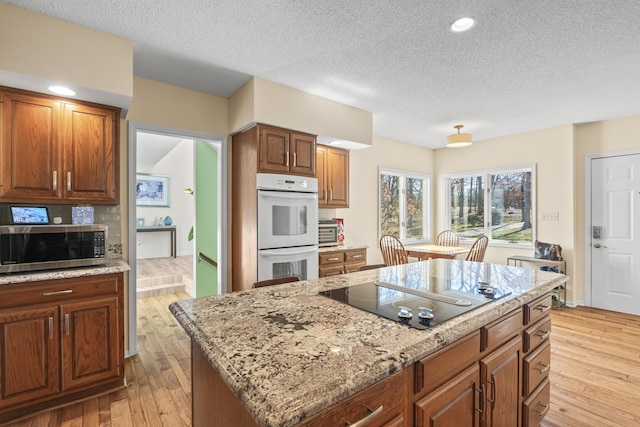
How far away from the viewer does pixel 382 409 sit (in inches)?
34.2

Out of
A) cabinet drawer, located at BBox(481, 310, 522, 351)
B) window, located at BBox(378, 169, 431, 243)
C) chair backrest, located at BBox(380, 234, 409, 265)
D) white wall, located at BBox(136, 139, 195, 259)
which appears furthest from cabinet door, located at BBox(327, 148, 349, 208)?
white wall, located at BBox(136, 139, 195, 259)

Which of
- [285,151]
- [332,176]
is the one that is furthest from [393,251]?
[285,151]

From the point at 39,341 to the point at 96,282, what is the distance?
0.46 m

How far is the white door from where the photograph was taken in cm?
400

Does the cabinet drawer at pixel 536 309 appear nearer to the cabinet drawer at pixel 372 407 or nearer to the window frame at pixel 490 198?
the cabinet drawer at pixel 372 407

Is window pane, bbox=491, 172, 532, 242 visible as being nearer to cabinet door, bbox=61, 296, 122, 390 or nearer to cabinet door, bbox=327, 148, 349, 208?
cabinet door, bbox=327, 148, 349, 208

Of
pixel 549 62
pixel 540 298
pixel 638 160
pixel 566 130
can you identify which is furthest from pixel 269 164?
pixel 638 160

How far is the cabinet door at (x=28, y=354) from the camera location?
1.91 m

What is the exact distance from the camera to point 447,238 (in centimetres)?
564

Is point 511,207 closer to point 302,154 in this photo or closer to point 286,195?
point 302,154

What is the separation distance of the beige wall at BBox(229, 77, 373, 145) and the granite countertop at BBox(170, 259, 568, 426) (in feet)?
6.37

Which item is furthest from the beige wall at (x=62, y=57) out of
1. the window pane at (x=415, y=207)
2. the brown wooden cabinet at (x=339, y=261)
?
the window pane at (x=415, y=207)

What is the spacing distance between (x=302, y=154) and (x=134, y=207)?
1695mm

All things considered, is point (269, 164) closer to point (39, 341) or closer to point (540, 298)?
point (39, 341)
